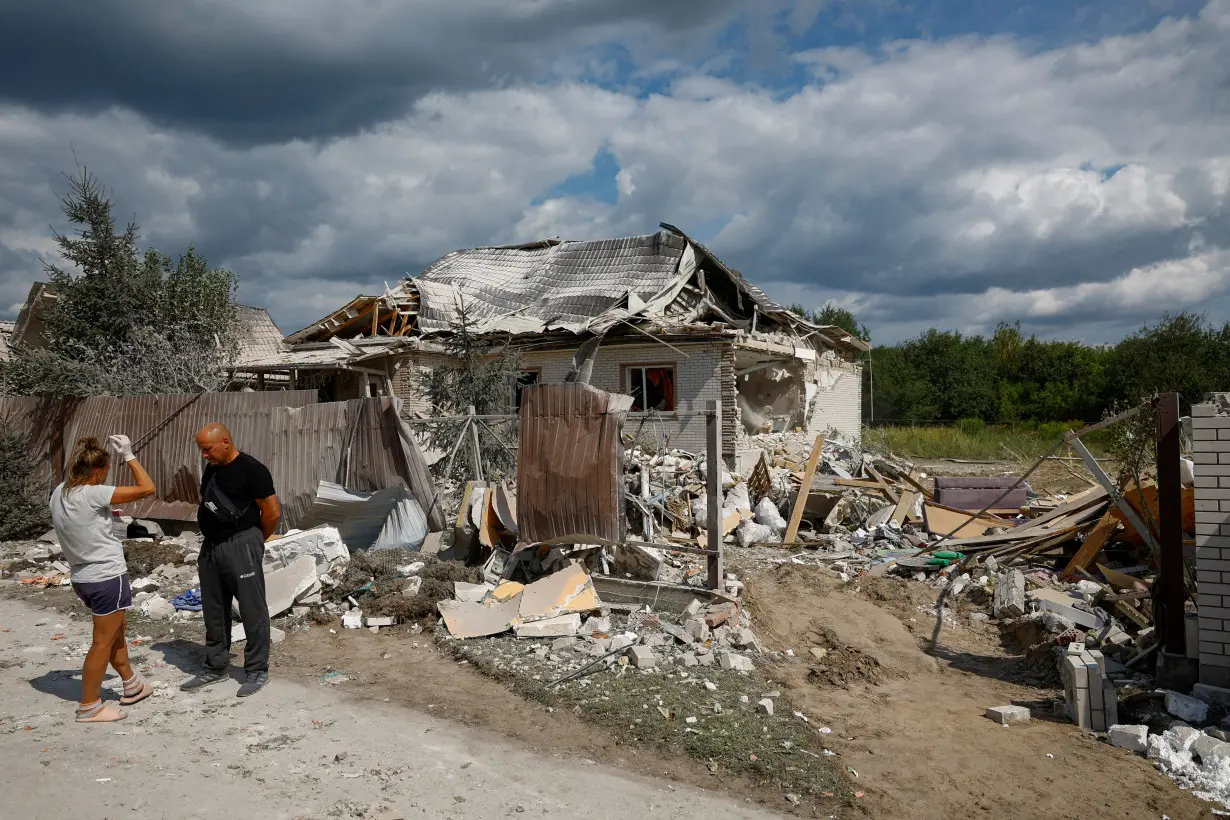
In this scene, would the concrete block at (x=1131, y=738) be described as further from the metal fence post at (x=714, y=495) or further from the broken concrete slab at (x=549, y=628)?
the broken concrete slab at (x=549, y=628)

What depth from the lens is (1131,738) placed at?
4547 millimetres

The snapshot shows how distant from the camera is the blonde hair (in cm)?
460

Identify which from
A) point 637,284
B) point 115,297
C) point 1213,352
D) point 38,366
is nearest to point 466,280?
point 637,284

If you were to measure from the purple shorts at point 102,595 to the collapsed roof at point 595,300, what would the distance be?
12.5m

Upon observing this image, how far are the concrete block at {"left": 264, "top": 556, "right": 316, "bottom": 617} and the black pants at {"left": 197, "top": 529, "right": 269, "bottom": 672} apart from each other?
157cm

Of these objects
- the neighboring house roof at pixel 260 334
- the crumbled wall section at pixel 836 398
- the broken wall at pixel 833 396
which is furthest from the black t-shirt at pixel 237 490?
the neighboring house roof at pixel 260 334

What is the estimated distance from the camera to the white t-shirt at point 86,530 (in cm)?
452

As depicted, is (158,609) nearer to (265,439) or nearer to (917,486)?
(265,439)

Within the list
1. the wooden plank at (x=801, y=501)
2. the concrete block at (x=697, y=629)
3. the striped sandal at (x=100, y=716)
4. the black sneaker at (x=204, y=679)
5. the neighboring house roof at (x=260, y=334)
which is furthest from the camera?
the neighboring house roof at (x=260, y=334)

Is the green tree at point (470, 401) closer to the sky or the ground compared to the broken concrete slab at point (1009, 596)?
closer to the sky

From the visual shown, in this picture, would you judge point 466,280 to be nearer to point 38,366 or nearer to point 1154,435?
point 38,366

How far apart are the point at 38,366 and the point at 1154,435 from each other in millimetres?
14820

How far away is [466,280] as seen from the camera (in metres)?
21.2

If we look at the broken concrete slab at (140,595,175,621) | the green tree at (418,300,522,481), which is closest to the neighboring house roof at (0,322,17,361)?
the green tree at (418,300,522,481)
